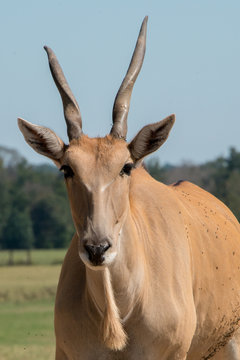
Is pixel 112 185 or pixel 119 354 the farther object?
pixel 119 354

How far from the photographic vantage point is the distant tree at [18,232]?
81.4 m

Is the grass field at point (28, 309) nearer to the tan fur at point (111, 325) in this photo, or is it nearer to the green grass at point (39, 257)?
the green grass at point (39, 257)

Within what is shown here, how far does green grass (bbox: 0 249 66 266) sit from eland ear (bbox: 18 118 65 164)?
186 ft

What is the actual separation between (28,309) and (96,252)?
31405mm

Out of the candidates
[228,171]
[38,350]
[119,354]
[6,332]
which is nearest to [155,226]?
[119,354]

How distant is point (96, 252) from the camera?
5.74 meters

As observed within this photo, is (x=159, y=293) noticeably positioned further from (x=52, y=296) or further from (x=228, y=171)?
(x=228, y=171)

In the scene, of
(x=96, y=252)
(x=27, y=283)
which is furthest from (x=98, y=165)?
(x=27, y=283)

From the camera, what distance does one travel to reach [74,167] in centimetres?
616

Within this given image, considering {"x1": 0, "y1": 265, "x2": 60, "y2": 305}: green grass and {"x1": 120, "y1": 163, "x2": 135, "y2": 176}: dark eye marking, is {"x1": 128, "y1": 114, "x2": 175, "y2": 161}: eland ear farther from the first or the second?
{"x1": 0, "y1": 265, "x2": 60, "y2": 305}: green grass

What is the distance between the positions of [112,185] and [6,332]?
66.9 feet

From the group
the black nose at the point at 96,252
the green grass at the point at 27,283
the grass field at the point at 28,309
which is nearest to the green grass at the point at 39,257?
the grass field at the point at 28,309

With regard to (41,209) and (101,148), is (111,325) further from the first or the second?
(41,209)

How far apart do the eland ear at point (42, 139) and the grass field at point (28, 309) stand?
3979 mm
